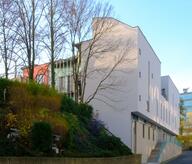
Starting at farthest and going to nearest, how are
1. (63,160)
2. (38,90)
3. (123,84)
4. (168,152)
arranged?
(168,152), (123,84), (38,90), (63,160)

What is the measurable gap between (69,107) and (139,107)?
16.7 m

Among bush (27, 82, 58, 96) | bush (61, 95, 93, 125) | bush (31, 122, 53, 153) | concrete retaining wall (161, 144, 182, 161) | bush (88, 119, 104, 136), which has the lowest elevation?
concrete retaining wall (161, 144, 182, 161)

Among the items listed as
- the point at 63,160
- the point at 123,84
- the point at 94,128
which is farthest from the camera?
the point at 123,84

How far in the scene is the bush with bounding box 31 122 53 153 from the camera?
1891 cm

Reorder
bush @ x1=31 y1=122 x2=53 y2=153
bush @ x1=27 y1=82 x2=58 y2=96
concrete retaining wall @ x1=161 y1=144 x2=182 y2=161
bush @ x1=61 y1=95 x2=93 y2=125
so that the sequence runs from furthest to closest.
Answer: concrete retaining wall @ x1=161 y1=144 x2=182 y2=161
bush @ x1=61 y1=95 x2=93 y2=125
bush @ x1=27 y1=82 x2=58 y2=96
bush @ x1=31 y1=122 x2=53 y2=153

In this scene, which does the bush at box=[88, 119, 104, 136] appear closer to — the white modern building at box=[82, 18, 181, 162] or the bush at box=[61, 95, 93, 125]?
the bush at box=[61, 95, 93, 125]

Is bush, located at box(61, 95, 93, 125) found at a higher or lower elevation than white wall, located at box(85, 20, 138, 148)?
lower

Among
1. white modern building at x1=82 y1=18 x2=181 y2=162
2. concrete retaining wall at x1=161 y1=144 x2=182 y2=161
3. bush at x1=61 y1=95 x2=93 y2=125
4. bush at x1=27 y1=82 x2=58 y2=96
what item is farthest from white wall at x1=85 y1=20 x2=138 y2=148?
bush at x1=27 y1=82 x2=58 y2=96

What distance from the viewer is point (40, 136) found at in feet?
62.3

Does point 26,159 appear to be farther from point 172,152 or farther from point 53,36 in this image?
point 172,152

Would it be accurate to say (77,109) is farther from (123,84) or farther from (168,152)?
(168,152)

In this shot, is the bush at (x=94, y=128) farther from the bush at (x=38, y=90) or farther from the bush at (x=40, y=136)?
the bush at (x=40, y=136)

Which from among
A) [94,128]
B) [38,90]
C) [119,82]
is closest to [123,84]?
[119,82]

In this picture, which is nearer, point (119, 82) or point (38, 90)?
point (38, 90)
